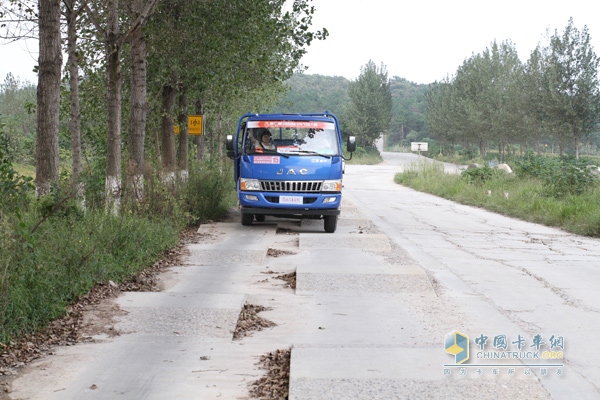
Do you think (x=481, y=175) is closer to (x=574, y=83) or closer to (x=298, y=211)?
(x=298, y=211)

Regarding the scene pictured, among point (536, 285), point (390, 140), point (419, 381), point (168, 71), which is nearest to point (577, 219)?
point (536, 285)

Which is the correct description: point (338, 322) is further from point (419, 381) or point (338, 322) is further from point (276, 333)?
point (419, 381)

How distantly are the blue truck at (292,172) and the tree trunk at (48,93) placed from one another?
4.80 metres

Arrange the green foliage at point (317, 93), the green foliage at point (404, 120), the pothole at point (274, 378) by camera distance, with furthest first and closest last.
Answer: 1. the green foliage at point (404, 120)
2. the green foliage at point (317, 93)
3. the pothole at point (274, 378)

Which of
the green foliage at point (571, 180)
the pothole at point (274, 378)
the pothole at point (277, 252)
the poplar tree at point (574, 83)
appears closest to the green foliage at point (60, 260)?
the pothole at point (277, 252)

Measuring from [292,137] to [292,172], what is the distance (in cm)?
96

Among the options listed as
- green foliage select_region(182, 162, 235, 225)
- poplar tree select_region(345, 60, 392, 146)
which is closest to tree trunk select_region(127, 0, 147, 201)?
green foliage select_region(182, 162, 235, 225)

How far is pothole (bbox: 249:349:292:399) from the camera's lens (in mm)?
5229

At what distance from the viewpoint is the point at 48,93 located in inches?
456

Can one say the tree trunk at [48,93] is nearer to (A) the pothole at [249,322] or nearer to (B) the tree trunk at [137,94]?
(B) the tree trunk at [137,94]

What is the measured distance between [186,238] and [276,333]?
7597mm

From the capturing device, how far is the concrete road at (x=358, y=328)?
536 centimetres

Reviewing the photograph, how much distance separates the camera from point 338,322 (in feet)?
24.5

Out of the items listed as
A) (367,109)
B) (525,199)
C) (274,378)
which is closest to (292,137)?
(525,199)
